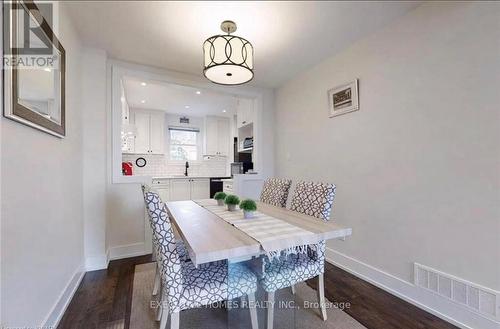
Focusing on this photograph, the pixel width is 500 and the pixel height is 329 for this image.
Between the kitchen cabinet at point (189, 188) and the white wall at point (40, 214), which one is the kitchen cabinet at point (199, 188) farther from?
the white wall at point (40, 214)

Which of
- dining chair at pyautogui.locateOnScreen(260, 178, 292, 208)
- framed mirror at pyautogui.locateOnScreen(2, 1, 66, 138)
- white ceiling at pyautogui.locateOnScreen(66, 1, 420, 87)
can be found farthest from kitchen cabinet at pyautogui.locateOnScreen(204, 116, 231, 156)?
framed mirror at pyautogui.locateOnScreen(2, 1, 66, 138)

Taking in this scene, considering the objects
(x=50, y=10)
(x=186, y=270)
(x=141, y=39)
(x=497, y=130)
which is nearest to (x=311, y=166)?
(x=497, y=130)

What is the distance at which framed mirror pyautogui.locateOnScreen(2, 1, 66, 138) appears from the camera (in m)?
1.04

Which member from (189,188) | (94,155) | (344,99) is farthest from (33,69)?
(189,188)

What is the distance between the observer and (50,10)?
153 centimetres

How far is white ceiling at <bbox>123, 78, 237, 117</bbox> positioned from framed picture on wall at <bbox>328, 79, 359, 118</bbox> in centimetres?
177

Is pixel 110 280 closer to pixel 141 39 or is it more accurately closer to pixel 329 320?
pixel 329 320

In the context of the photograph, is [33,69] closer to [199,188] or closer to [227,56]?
[227,56]

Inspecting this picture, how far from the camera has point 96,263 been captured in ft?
7.85

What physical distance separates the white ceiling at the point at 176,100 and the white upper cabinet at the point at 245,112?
31cm

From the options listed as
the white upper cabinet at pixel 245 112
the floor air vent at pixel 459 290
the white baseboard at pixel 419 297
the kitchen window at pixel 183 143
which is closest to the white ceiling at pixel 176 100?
the white upper cabinet at pixel 245 112

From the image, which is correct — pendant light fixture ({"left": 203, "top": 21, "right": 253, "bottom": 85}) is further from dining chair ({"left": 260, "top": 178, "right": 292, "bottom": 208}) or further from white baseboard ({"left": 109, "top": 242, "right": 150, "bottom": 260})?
white baseboard ({"left": 109, "top": 242, "right": 150, "bottom": 260})

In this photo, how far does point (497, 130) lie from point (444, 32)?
2.69 feet

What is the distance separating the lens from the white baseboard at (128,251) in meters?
2.64
